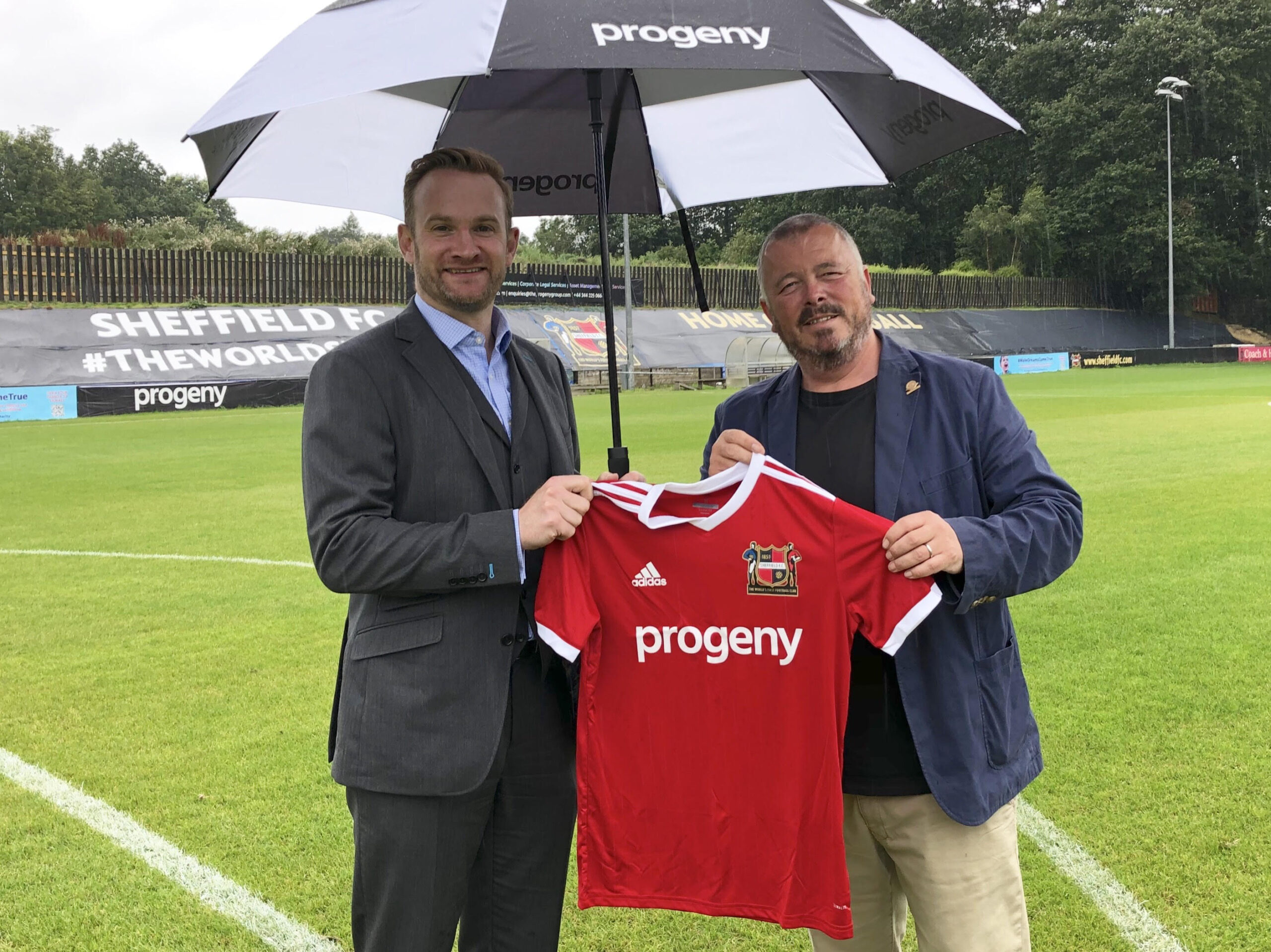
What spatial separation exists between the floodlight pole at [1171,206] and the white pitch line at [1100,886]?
42.8m

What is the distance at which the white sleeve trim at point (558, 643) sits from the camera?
2.32 m

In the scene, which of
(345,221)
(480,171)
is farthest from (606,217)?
(345,221)

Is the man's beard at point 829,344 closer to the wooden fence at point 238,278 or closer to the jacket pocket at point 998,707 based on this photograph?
the jacket pocket at point 998,707

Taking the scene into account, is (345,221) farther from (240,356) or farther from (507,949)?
(507,949)

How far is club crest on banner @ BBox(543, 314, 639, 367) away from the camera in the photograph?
3397cm

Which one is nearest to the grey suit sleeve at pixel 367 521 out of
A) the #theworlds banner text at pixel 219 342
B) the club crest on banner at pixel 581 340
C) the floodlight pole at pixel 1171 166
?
the #theworlds banner text at pixel 219 342

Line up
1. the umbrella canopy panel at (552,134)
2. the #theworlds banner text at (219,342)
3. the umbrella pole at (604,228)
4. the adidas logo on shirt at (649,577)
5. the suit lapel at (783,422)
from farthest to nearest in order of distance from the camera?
1. the #theworlds banner text at (219,342)
2. the umbrella canopy panel at (552,134)
3. the umbrella pole at (604,228)
4. the suit lapel at (783,422)
5. the adidas logo on shirt at (649,577)

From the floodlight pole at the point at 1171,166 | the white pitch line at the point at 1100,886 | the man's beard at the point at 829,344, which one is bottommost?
the white pitch line at the point at 1100,886

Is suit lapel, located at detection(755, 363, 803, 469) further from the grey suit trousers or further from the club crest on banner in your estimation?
the club crest on banner

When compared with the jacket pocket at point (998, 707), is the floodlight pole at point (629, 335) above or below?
above

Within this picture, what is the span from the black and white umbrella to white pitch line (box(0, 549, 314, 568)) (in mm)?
5329

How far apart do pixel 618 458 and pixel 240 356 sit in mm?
28648

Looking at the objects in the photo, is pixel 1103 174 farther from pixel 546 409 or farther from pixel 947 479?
pixel 546 409

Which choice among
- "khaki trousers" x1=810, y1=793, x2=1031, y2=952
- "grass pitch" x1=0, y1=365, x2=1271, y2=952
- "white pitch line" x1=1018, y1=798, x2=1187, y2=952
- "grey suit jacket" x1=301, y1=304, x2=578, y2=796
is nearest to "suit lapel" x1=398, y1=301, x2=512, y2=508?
"grey suit jacket" x1=301, y1=304, x2=578, y2=796
